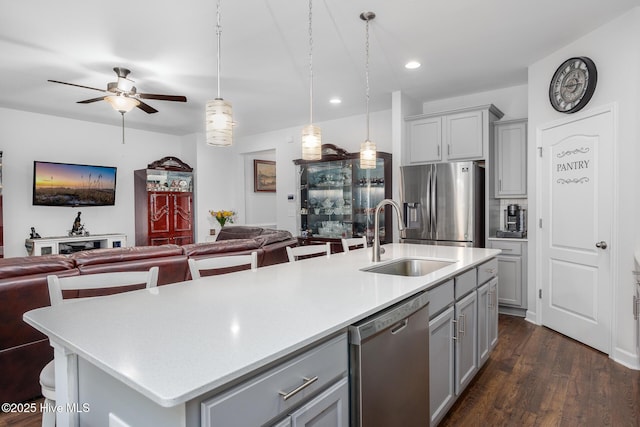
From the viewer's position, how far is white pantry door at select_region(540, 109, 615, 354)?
3.02 meters

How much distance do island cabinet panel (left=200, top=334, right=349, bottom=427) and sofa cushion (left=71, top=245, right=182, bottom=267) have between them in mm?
2024

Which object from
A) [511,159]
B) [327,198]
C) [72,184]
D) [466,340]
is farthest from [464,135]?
[72,184]

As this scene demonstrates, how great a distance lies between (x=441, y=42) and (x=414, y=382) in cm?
284

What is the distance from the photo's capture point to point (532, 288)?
381 centimetres

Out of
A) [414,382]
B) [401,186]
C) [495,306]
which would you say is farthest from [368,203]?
[414,382]

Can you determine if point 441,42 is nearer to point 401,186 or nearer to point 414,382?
Answer: point 401,186

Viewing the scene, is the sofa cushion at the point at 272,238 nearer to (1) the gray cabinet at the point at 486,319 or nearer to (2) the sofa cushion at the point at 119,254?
(2) the sofa cushion at the point at 119,254

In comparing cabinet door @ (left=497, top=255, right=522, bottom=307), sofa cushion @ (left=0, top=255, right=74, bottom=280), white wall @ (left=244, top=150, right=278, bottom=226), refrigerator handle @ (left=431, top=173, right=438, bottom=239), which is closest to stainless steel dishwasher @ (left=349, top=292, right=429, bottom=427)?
sofa cushion @ (left=0, top=255, right=74, bottom=280)

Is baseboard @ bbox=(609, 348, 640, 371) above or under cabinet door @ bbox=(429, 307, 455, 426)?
under

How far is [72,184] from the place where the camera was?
18.7 feet

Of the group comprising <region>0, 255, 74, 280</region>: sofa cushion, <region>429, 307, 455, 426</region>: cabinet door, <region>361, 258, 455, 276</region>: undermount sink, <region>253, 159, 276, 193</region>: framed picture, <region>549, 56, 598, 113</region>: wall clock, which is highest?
<region>549, 56, 598, 113</region>: wall clock

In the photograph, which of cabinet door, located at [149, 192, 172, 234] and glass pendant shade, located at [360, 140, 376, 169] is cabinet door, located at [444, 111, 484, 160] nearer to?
glass pendant shade, located at [360, 140, 376, 169]

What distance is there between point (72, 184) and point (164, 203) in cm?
137

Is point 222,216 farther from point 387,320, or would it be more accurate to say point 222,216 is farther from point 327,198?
point 387,320
